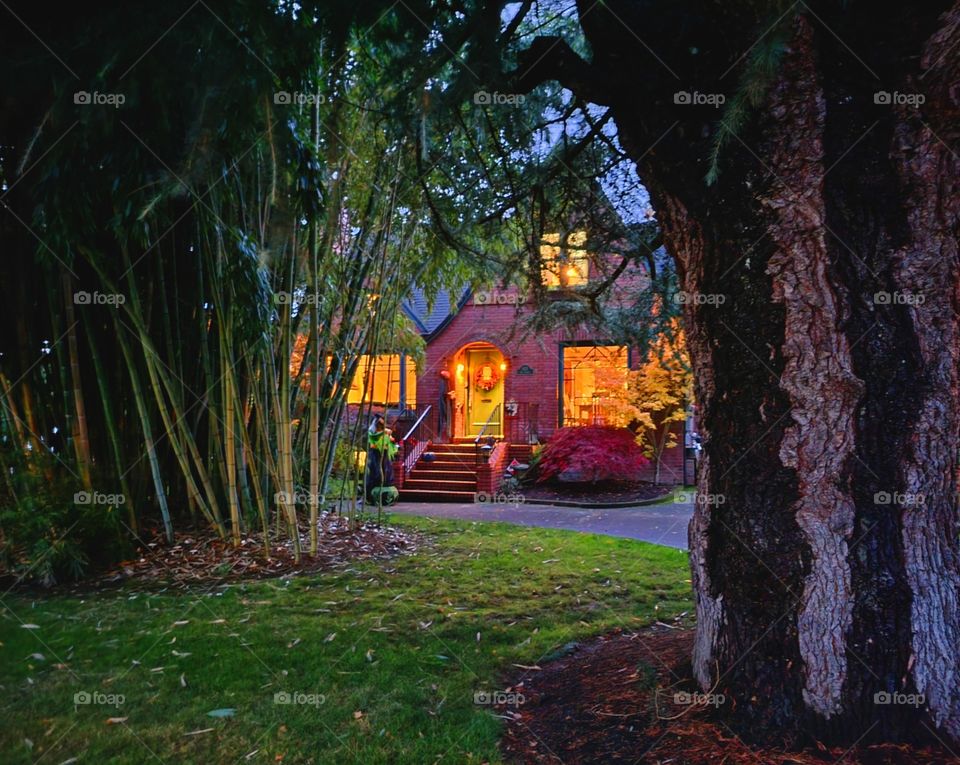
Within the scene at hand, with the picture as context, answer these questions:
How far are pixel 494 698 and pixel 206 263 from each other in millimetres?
4379

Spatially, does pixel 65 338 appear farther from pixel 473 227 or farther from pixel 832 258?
pixel 832 258

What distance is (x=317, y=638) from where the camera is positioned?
3594 millimetres

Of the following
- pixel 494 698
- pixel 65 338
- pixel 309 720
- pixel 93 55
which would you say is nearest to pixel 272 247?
pixel 93 55

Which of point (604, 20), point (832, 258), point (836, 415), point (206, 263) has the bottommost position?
point (836, 415)

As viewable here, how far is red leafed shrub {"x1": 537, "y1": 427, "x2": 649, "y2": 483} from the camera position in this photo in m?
11.5

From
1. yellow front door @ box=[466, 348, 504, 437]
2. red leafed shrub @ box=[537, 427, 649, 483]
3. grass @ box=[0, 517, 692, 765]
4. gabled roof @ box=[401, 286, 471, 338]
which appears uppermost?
gabled roof @ box=[401, 286, 471, 338]

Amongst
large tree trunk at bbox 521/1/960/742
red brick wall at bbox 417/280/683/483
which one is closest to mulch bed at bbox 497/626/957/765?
large tree trunk at bbox 521/1/960/742

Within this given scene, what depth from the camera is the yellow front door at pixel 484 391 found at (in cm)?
1556

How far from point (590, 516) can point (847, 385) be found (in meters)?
7.60

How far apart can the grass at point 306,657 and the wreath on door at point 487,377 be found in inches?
401

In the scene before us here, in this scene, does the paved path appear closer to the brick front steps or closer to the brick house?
the brick front steps

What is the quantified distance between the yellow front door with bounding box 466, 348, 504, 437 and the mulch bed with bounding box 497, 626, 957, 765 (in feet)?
40.5

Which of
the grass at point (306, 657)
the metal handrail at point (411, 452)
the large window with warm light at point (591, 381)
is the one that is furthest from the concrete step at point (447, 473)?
the grass at point (306, 657)

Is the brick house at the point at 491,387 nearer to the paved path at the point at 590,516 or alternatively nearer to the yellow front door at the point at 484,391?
the yellow front door at the point at 484,391
